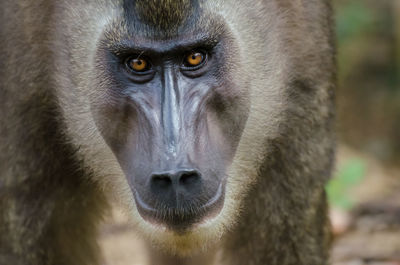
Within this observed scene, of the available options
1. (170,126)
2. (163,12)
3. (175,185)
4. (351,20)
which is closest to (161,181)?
(175,185)

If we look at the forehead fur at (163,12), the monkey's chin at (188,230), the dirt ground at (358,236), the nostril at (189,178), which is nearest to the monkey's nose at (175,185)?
the nostril at (189,178)

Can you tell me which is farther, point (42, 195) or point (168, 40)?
point (42, 195)

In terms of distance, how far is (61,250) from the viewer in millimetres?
4207

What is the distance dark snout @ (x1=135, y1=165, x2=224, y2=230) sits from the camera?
3.41 m

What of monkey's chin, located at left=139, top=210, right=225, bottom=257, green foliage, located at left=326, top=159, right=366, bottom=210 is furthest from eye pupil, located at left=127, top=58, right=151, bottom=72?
green foliage, located at left=326, top=159, right=366, bottom=210

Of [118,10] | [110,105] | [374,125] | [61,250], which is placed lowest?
[61,250]

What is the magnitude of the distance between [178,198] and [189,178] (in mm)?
95

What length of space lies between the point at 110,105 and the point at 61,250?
90 centimetres

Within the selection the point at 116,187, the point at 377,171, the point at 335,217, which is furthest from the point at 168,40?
the point at 377,171

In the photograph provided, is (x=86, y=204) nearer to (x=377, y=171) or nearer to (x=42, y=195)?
(x=42, y=195)

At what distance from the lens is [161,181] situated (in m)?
3.44

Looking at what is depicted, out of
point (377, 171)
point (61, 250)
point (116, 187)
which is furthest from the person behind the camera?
point (377, 171)

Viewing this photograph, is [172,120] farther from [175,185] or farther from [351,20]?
[351,20]

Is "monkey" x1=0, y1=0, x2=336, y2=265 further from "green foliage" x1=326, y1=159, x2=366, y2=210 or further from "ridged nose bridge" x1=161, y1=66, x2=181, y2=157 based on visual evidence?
"green foliage" x1=326, y1=159, x2=366, y2=210
